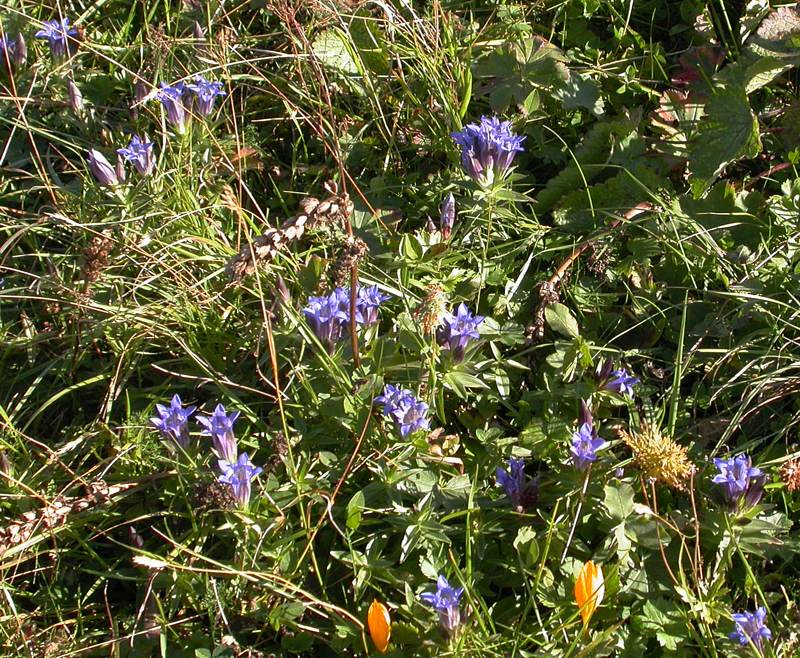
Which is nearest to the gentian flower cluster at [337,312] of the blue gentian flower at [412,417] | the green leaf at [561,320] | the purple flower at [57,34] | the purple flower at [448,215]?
the blue gentian flower at [412,417]

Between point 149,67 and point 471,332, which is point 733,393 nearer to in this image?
point 471,332

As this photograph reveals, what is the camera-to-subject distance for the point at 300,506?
2164mm

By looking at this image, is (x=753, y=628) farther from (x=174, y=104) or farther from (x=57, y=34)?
(x=57, y=34)

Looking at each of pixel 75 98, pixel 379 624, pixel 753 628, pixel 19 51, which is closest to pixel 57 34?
pixel 19 51

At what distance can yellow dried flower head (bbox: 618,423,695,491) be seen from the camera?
2.09 meters

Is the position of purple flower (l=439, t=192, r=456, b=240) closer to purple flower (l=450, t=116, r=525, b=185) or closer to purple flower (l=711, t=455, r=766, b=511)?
purple flower (l=450, t=116, r=525, b=185)

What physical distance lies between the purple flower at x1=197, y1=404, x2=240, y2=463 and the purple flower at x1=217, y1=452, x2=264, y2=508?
27mm

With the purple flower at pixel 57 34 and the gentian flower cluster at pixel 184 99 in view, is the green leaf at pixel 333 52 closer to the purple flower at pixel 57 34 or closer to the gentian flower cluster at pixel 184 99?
the gentian flower cluster at pixel 184 99

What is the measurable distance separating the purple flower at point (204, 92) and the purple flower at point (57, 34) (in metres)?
0.51

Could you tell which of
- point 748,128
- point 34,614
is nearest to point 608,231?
point 748,128

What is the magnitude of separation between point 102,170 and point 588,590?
171cm

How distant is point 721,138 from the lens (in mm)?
2789

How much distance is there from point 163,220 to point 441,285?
79 centimetres

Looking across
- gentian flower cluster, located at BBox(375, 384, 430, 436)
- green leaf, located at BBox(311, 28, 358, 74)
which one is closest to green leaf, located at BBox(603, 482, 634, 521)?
gentian flower cluster, located at BBox(375, 384, 430, 436)
